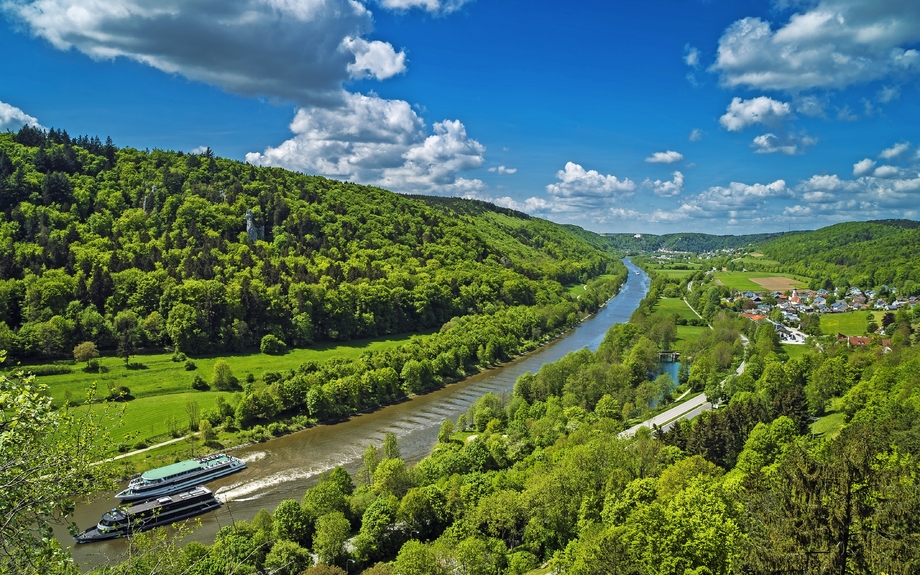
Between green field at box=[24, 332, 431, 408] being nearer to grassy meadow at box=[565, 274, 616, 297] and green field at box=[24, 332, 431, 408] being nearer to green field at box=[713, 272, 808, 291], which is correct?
grassy meadow at box=[565, 274, 616, 297]

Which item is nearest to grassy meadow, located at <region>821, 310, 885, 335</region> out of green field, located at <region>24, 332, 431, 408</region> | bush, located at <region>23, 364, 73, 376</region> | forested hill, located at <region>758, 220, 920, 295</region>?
forested hill, located at <region>758, 220, 920, 295</region>

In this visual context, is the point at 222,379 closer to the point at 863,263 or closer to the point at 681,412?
the point at 681,412

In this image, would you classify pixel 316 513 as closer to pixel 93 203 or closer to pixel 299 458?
pixel 299 458

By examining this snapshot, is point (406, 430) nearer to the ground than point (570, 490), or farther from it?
nearer to the ground

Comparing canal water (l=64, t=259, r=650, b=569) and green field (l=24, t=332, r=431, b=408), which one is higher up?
green field (l=24, t=332, r=431, b=408)

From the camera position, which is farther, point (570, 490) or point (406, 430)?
point (406, 430)

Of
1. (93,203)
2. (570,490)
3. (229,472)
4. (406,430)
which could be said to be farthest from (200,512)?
(93,203)

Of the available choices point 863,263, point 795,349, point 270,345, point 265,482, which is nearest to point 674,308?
point 795,349
